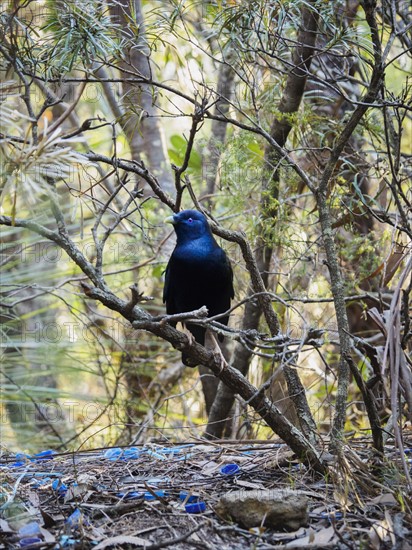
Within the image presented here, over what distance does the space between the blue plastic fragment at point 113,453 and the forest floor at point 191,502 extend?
59mm

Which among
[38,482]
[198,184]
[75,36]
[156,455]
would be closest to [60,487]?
[38,482]

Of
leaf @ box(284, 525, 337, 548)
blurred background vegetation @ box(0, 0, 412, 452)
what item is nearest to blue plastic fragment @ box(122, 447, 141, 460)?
blurred background vegetation @ box(0, 0, 412, 452)

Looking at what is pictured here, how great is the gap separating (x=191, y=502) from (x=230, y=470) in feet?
1.24

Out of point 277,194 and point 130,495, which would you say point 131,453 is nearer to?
point 130,495

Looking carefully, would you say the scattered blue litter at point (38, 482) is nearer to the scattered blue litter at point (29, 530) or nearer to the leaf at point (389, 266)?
the scattered blue litter at point (29, 530)

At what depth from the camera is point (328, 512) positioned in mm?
2180

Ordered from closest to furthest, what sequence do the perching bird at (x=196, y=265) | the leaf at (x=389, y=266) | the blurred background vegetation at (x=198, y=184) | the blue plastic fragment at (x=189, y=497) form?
the blue plastic fragment at (x=189, y=497), the blurred background vegetation at (x=198, y=184), the leaf at (x=389, y=266), the perching bird at (x=196, y=265)

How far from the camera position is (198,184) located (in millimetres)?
5039

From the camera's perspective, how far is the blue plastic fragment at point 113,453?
9.98 ft

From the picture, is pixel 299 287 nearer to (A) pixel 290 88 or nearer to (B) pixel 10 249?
(A) pixel 290 88

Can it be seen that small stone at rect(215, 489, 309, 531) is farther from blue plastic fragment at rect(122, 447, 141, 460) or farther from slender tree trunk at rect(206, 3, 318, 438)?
blue plastic fragment at rect(122, 447, 141, 460)

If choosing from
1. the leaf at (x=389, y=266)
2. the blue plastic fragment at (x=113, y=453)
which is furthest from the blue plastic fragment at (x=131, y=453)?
the leaf at (x=389, y=266)

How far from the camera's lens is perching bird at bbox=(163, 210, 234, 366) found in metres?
3.39

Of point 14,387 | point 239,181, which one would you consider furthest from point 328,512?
point 14,387
